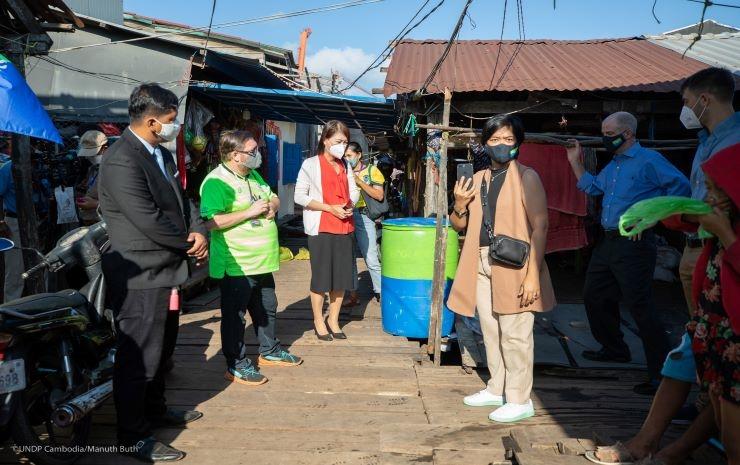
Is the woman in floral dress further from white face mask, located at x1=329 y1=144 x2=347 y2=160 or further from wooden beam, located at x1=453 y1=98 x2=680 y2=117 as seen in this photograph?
wooden beam, located at x1=453 y1=98 x2=680 y2=117

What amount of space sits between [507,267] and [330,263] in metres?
2.12

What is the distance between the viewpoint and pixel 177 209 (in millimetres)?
3461

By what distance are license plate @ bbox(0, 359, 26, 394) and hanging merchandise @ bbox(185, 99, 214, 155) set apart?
5.43 m

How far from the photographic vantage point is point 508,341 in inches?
151

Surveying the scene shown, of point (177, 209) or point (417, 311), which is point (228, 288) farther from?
point (417, 311)

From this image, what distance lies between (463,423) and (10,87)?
3895mm

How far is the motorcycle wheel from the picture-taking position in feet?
9.61

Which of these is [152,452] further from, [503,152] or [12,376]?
[503,152]

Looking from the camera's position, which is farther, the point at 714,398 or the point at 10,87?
the point at 10,87

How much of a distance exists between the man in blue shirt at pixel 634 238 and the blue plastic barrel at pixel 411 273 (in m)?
1.31

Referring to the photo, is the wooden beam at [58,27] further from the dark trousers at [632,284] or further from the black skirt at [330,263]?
the dark trousers at [632,284]

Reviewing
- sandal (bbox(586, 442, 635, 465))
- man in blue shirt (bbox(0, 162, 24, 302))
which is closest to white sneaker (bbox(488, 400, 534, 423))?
sandal (bbox(586, 442, 635, 465))

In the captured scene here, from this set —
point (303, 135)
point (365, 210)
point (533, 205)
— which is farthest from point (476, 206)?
point (303, 135)

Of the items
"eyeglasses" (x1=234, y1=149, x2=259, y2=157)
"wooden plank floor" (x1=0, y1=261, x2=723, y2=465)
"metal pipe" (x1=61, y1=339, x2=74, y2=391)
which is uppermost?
"eyeglasses" (x1=234, y1=149, x2=259, y2=157)
